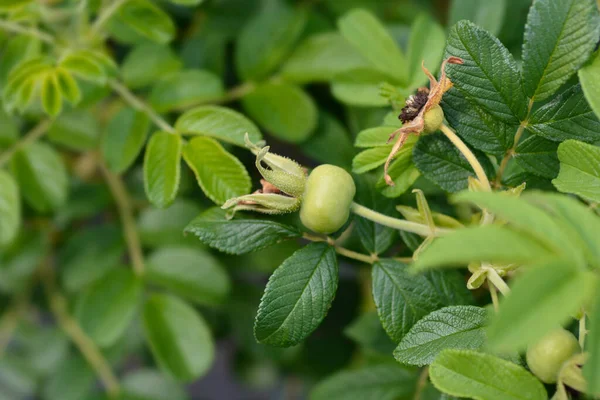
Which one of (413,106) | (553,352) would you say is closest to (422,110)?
(413,106)

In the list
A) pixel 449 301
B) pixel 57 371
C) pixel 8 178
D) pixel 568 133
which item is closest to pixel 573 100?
pixel 568 133

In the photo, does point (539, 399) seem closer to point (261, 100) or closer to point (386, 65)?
point (386, 65)

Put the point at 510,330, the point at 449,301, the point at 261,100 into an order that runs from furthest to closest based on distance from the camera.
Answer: the point at 261,100
the point at 449,301
the point at 510,330

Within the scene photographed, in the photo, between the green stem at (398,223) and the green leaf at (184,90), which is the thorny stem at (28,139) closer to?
the green leaf at (184,90)

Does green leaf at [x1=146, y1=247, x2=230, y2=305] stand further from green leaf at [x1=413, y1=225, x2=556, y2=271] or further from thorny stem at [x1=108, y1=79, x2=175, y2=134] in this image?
green leaf at [x1=413, y1=225, x2=556, y2=271]

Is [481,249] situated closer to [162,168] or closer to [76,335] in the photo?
[162,168]

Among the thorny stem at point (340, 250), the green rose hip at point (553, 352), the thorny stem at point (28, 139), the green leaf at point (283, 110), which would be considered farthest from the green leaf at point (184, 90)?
the green rose hip at point (553, 352)
